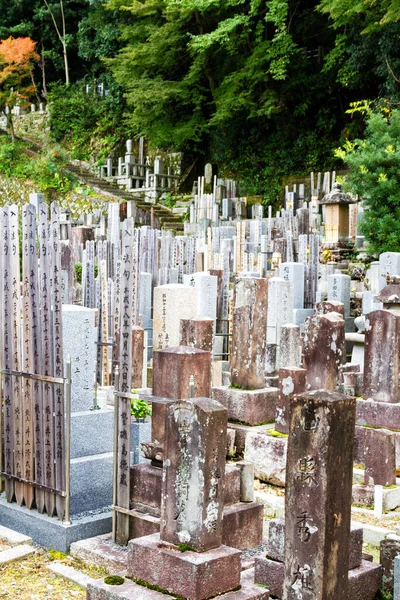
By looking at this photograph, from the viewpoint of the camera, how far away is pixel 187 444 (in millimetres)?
4043

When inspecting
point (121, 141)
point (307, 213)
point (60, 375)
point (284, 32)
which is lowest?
point (60, 375)

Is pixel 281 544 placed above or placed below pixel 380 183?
below

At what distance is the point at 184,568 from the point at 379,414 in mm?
3957

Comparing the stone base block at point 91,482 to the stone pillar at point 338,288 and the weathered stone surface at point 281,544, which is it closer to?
the weathered stone surface at point 281,544

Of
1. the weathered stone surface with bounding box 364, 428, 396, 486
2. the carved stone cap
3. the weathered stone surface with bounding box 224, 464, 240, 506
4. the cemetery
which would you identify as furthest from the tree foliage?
the weathered stone surface with bounding box 224, 464, 240, 506

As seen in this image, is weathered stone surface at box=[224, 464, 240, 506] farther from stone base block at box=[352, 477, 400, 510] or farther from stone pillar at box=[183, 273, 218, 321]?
stone pillar at box=[183, 273, 218, 321]

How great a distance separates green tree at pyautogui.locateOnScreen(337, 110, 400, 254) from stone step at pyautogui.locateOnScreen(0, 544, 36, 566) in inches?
400

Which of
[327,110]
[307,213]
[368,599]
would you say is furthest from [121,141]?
[368,599]

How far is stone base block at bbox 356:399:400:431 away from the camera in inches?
285

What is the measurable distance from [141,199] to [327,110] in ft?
22.5

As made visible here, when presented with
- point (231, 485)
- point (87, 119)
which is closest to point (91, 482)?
point (231, 485)

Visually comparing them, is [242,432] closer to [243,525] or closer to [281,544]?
[243,525]

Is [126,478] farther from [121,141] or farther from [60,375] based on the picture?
[121,141]

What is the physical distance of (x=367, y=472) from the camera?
648cm
